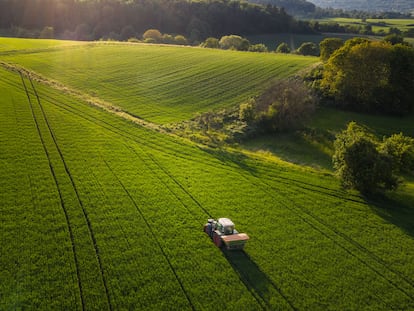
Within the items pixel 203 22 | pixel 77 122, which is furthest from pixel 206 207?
pixel 203 22

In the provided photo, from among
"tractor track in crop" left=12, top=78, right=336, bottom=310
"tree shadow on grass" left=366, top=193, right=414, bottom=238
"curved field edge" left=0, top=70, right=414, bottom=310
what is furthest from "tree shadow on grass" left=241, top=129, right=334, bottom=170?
"tractor track in crop" left=12, top=78, right=336, bottom=310

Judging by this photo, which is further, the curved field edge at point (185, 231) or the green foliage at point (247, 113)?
the green foliage at point (247, 113)

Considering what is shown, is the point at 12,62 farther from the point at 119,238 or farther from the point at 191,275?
the point at 191,275

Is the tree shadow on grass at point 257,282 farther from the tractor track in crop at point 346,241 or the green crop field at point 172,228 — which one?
the tractor track in crop at point 346,241

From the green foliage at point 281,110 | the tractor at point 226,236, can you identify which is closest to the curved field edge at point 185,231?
the tractor at point 226,236

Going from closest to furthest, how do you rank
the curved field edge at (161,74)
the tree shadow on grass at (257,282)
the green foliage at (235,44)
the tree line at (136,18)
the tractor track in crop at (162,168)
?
the tree shadow on grass at (257,282) < the tractor track in crop at (162,168) < the curved field edge at (161,74) < the green foliage at (235,44) < the tree line at (136,18)
